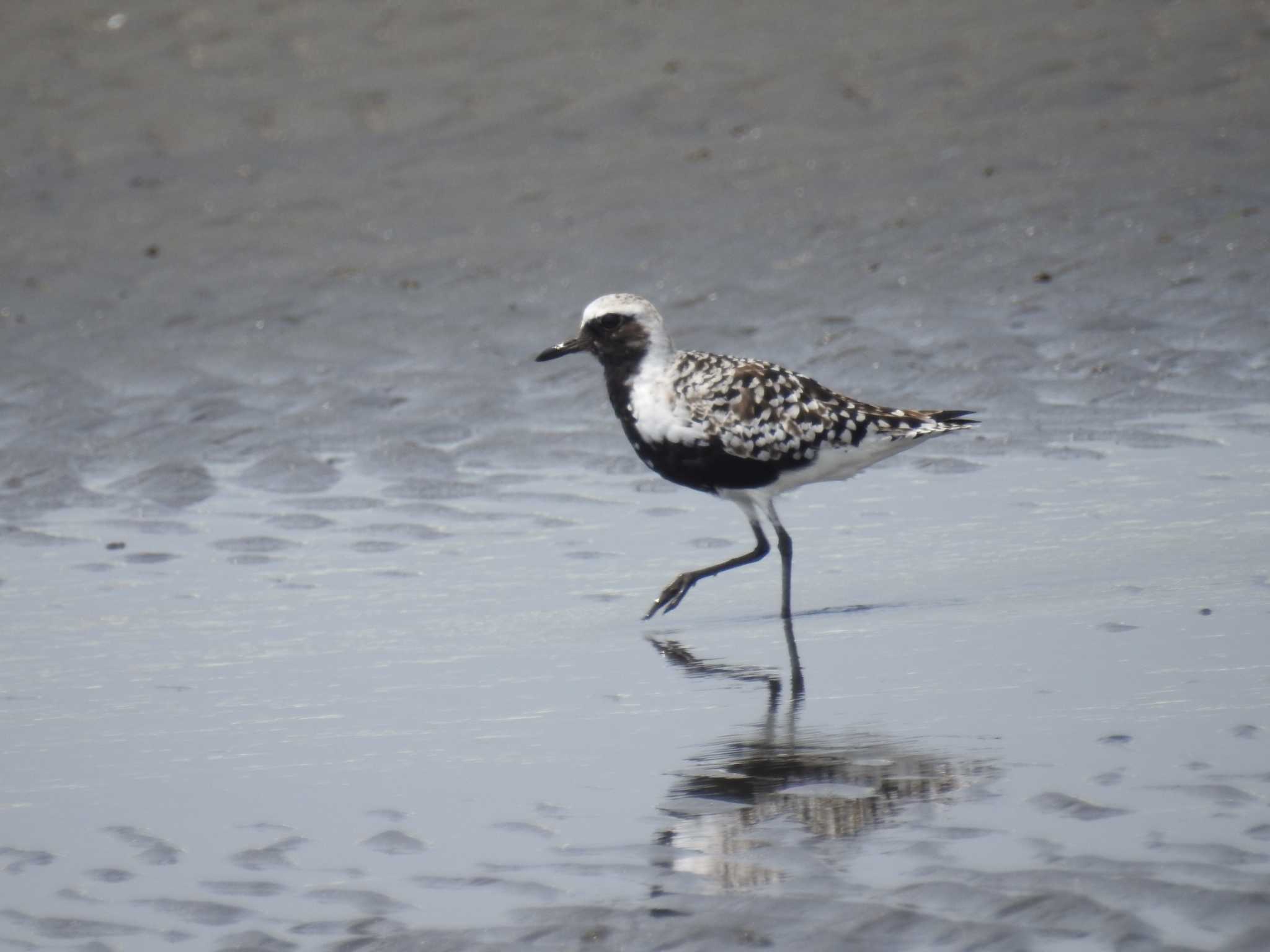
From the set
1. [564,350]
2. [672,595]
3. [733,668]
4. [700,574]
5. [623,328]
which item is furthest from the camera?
[564,350]

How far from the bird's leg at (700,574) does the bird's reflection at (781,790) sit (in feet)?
4.72

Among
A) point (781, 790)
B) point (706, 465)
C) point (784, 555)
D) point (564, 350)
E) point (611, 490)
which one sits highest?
point (564, 350)

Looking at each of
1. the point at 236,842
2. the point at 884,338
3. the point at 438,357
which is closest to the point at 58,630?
the point at 236,842

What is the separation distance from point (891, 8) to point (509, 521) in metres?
8.42

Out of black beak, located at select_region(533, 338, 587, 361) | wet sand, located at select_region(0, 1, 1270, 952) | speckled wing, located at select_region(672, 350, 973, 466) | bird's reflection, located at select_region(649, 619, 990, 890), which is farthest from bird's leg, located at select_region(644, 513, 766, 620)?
bird's reflection, located at select_region(649, 619, 990, 890)

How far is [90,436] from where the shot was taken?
10.8 m

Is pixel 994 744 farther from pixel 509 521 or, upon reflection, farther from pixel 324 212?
pixel 324 212

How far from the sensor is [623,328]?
8.53 m

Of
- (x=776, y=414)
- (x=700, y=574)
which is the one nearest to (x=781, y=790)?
(x=700, y=574)

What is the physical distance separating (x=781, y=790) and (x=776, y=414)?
3.04 meters

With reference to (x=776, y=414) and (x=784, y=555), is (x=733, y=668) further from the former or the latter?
(x=776, y=414)

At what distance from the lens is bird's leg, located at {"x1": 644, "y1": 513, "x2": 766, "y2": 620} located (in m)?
7.62

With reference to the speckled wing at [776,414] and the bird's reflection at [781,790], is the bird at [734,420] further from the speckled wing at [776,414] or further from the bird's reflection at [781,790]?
the bird's reflection at [781,790]

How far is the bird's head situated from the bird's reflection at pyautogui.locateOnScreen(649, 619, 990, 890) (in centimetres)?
265
